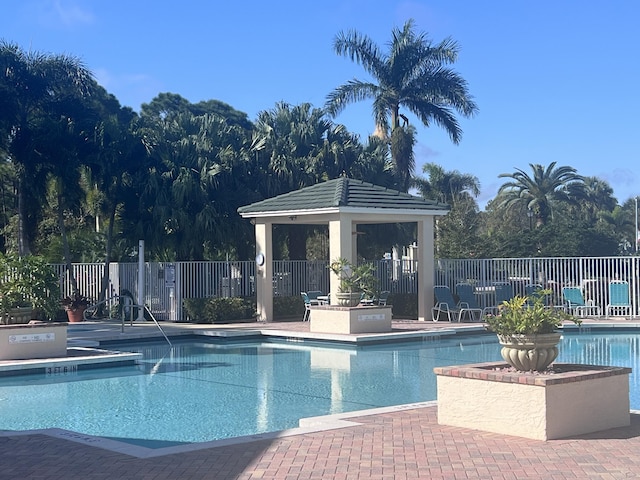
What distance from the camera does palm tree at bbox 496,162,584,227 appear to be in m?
52.8

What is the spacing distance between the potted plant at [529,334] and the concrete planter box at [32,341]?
397 inches

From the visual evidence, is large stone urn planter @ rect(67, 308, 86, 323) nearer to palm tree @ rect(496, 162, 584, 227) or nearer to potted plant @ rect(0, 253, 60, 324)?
potted plant @ rect(0, 253, 60, 324)

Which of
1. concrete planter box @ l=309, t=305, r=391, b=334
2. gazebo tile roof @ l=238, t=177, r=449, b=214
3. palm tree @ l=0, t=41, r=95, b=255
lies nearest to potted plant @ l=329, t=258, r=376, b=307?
concrete planter box @ l=309, t=305, r=391, b=334

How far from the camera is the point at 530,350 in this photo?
331 inches

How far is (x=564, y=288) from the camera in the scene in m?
24.8

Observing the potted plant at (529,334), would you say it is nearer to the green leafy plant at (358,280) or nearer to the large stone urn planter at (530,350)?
the large stone urn planter at (530,350)

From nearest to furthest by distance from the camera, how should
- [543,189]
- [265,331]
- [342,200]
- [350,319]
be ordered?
[350,319]
[265,331]
[342,200]
[543,189]

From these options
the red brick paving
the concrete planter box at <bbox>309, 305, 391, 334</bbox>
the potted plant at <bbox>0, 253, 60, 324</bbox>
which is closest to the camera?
the red brick paving

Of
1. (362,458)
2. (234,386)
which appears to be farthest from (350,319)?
(362,458)

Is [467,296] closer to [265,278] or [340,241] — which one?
[340,241]

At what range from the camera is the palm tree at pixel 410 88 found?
114 feet

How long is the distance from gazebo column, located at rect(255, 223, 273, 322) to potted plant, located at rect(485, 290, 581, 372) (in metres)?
16.8

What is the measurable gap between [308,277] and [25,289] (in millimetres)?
12925

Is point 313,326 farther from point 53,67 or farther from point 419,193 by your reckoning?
point 419,193
